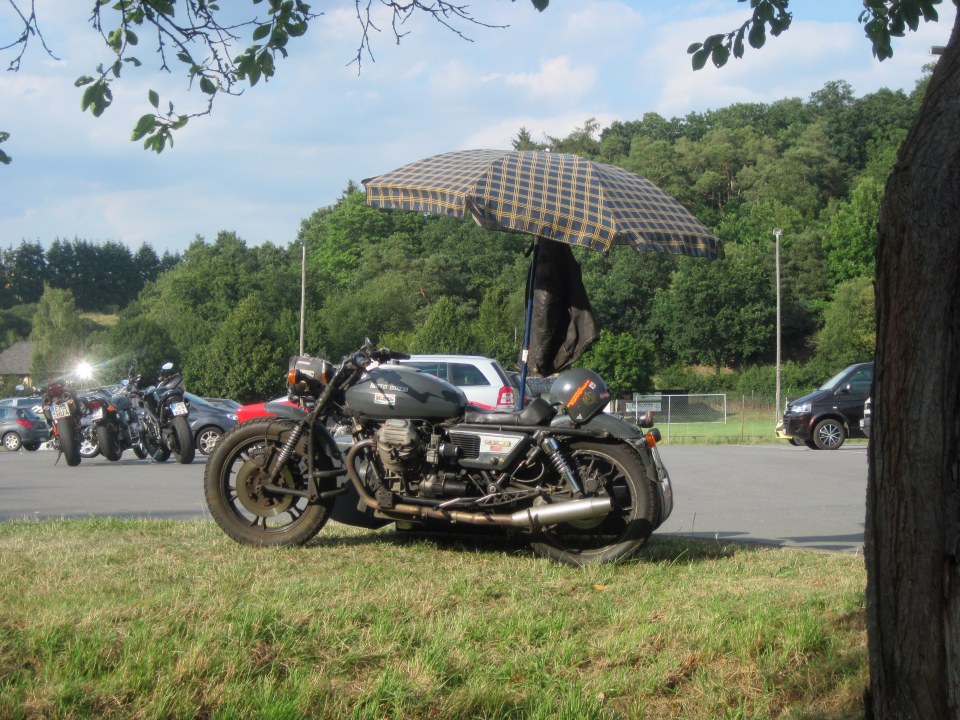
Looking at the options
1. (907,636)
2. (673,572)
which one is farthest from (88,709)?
(673,572)

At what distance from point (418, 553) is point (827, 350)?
63.8 meters

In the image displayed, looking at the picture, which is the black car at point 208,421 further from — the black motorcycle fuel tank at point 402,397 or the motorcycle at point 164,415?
the black motorcycle fuel tank at point 402,397

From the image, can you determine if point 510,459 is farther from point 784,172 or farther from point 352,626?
point 784,172

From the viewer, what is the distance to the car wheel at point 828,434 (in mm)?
22234

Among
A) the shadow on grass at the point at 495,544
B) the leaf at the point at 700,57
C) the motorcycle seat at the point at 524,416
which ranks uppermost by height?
the leaf at the point at 700,57

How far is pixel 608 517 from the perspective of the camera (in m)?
6.29

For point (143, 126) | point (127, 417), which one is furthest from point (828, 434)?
point (143, 126)

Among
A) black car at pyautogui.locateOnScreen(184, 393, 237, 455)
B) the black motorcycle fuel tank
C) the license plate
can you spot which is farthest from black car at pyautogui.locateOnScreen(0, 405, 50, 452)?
the black motorcycle fuel tank

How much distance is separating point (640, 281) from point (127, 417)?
63067 mm

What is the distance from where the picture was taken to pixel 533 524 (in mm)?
5980

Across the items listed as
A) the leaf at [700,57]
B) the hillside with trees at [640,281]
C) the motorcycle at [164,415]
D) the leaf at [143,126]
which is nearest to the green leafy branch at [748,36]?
the leaf at [700,57]

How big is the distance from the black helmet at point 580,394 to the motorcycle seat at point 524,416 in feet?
0.33

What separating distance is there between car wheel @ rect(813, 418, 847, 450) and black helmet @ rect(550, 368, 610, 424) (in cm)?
1720

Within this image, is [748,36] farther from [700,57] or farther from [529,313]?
[529,313]
